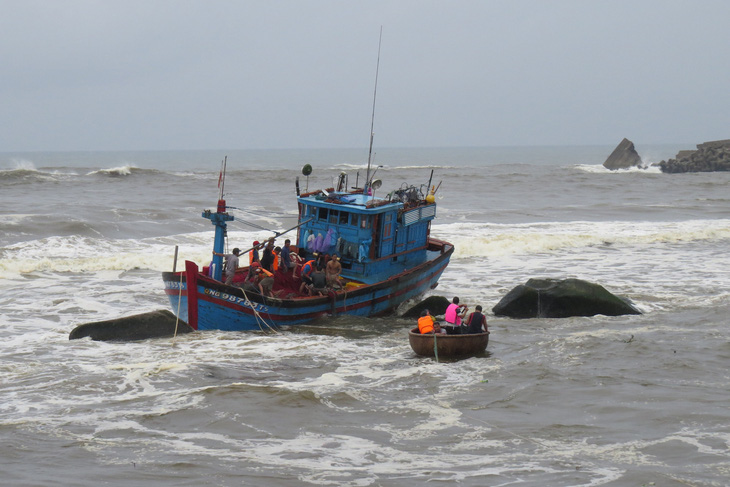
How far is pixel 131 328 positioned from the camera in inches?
660

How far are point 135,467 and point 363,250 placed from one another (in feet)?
33.6

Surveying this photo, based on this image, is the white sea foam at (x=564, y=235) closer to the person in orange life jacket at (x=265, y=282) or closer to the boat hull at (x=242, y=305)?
the boat hull at (x=242, y=305)

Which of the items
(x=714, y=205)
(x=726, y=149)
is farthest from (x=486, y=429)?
(x=726, y=149)

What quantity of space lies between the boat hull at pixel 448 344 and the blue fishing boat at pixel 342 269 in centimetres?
319

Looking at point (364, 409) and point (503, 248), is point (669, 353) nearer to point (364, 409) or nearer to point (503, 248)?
point (364, 409)

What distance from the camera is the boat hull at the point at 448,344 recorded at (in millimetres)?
15266

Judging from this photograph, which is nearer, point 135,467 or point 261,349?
point 135,467

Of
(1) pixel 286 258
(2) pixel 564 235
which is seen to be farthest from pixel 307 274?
(2) pixel 564 235

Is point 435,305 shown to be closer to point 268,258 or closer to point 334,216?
point 334,216

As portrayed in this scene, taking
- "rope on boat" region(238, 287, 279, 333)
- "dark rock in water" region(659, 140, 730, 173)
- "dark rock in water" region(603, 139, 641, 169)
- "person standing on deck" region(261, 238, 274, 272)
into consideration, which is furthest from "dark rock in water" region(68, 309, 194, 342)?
"dark rock in water" region(603, 139, 641, 169)

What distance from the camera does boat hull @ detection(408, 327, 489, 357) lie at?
50.1 feet

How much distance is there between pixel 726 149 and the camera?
91.7 m

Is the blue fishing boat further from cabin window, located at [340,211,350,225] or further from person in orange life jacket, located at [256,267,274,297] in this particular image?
person in orange life jacket, located at [256,267,274,297]

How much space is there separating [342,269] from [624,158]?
284ft
